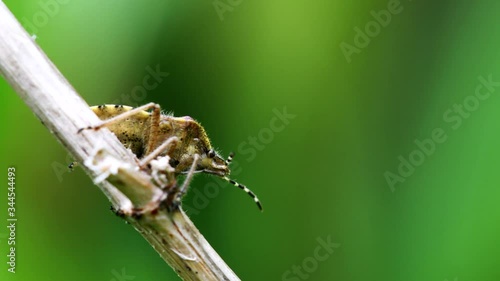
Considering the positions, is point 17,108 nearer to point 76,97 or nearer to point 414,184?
point 76,97

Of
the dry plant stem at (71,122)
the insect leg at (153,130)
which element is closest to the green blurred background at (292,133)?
the insect leg at (153,130)

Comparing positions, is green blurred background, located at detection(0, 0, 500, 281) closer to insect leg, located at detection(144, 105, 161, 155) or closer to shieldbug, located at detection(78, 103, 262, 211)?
shieldbug, located at detection(78, 103, 262, 211)

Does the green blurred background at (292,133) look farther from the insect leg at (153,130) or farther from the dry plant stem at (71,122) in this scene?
the dry plant stem at (71,122)

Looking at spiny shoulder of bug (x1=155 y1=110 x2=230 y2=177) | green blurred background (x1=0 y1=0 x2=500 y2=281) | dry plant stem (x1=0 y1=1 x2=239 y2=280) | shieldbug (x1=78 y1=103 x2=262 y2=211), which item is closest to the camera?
dry plant stem (x1=0 y1=1 x2=239 y2=280)

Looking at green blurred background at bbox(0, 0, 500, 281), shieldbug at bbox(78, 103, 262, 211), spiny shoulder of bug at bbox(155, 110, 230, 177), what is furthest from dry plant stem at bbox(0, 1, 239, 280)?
green blurred background at bbox(0, 0, 500, 281)

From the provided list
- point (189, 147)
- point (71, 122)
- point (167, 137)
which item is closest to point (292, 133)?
point (189, 147)

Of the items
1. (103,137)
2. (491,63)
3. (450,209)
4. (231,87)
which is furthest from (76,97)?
(491,63)

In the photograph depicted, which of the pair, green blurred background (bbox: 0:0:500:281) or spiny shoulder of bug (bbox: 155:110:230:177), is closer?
spiny shoulder of bug (bbox: 155:110:230:177)
